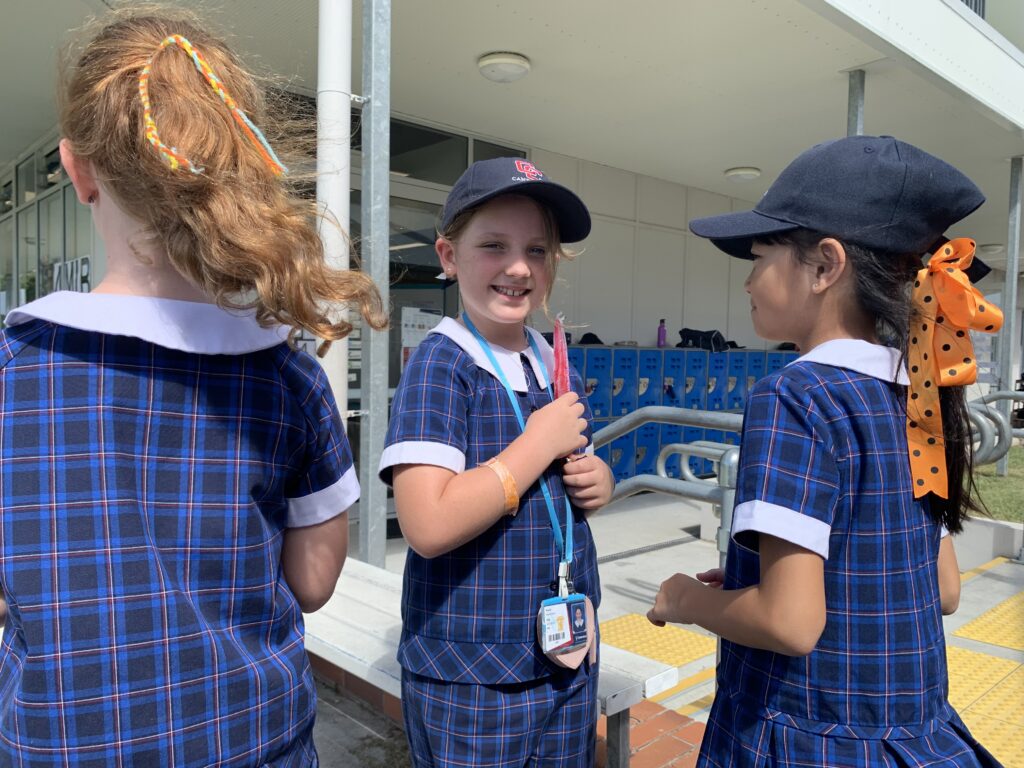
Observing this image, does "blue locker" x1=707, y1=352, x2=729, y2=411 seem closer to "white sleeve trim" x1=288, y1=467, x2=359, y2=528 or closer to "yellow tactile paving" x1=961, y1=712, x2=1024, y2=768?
"yellow tactile paving" x1=961, y1=712, x2=1024, y2=768

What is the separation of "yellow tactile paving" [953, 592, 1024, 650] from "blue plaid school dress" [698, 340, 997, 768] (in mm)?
3704

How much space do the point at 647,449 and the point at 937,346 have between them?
7.25 meters

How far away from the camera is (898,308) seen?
3.89 ft

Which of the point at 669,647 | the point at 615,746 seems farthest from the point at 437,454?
the point at 669,647

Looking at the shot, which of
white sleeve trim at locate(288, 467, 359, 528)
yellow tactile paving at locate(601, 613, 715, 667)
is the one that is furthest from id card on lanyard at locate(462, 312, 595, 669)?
yellow tactile paving at locate(601, 613, 715, 667)

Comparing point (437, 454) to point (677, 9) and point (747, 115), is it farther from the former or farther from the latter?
point (747, 115)

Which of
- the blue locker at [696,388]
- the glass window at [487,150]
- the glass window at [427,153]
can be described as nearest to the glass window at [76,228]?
the glass window at [427,153]

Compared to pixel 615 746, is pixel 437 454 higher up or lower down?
higher up

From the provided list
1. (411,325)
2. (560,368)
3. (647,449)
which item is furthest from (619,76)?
(560,368)

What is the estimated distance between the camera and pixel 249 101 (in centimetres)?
103

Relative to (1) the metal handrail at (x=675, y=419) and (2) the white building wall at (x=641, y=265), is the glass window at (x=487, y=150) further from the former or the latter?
(1) the metal handrail at (x=675, y=419)

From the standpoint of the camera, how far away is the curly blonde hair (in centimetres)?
88

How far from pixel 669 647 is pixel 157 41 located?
154 inches

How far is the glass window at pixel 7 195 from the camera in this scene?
7910mm
